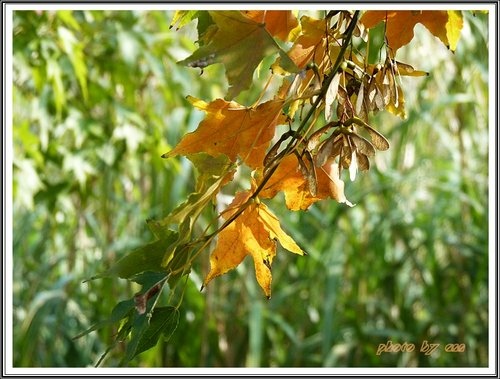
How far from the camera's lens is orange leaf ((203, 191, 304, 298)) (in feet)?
1.15

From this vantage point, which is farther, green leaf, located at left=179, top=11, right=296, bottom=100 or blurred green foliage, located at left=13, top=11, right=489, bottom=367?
blurred green foliage, located at left=13, top=11, right=489, bottom=367

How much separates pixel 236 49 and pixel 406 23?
97 mm

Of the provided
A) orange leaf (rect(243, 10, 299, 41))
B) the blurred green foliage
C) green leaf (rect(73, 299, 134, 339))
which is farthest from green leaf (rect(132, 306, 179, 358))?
the blurred green foliage

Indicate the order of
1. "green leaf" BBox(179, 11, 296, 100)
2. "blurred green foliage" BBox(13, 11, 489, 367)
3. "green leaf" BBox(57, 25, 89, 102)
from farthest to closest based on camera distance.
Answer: "blurred green foliage" BBox(13, 11, 489, 367)
"green leaf" BBox(57, 25, 89, 102)
"green leaf" BBox(179, 11, 296, 100)

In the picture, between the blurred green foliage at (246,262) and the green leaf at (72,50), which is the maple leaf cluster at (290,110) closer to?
the green leaf at (72,50)

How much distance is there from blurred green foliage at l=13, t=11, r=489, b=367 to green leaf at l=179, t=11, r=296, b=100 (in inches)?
44.2

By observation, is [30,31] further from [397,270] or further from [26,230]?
[397,270]

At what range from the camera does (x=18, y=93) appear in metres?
1.68

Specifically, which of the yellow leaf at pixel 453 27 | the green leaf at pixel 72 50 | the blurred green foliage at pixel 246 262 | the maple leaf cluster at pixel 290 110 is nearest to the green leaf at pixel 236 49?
the maple leaf cluster at pixel 290 110

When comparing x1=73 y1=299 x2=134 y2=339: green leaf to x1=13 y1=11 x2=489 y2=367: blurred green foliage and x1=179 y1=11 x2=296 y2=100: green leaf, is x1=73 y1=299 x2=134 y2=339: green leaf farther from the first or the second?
x1=13 y1=11 x2=489 y2=367: blurred green foliage

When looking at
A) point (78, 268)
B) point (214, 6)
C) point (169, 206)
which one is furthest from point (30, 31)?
point (214, 6)

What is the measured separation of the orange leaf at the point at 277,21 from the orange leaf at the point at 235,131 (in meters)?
0.04

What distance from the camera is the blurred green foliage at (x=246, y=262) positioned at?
1.53 m

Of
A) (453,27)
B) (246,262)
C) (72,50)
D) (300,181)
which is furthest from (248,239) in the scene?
(246,262)
